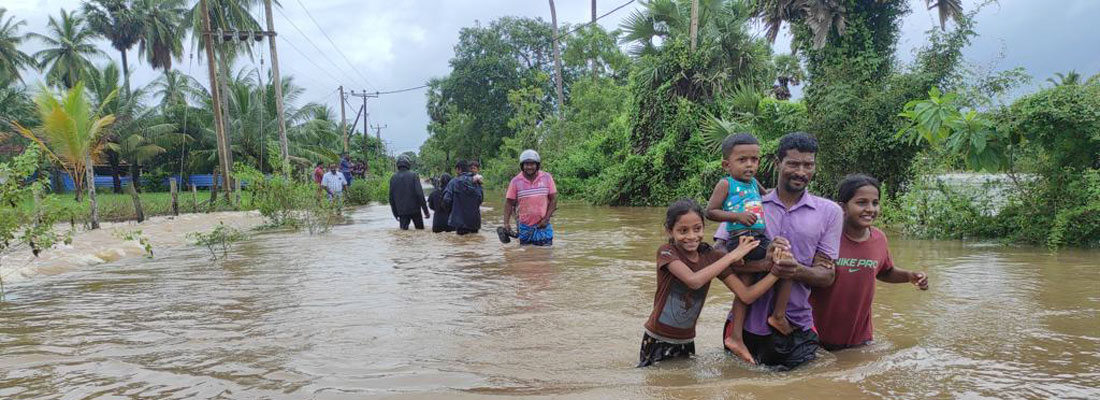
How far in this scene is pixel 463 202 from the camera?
37.9ft

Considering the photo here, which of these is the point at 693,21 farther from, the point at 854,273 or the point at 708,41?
the point at 854,273

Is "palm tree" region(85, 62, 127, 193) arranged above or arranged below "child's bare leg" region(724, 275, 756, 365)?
above

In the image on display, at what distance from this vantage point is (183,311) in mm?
5957

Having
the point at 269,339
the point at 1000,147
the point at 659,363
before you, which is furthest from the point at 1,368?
the point at 1000,147

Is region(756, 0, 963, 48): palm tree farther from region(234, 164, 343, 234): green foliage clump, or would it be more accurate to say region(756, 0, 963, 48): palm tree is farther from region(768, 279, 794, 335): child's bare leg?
region(768, 279, 794, 335): child's bare leg

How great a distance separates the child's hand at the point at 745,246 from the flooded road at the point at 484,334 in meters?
0.63

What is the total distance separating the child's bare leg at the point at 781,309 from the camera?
3.46 meters

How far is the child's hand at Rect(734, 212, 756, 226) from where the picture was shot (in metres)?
3.65

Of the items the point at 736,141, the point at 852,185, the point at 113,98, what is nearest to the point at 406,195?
the point at 736,141

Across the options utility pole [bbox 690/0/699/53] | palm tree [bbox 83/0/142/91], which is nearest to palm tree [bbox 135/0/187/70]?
palm tree [bbox 83/0/142/91]

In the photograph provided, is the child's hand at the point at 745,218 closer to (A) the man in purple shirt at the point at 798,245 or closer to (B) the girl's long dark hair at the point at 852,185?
(A) the man in purple shirt at the point at 798,245

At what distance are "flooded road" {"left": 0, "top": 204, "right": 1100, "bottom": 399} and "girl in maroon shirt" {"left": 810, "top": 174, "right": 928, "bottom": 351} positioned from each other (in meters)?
0.18

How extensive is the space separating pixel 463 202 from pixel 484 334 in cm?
671

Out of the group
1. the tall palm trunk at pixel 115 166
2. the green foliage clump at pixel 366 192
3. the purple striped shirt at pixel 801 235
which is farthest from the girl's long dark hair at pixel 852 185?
the tall palm trunk at pixel 115 166
